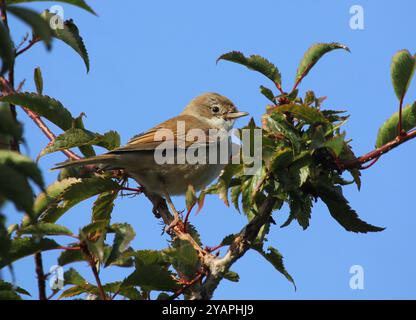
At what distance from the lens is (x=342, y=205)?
11.7 ft

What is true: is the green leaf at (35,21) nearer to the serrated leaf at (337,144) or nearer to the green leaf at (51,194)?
the green leaf at (51,194)

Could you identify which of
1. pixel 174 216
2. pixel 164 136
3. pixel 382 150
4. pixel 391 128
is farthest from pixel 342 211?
pixel 164 136

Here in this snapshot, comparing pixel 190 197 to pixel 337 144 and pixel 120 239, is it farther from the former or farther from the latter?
pixel 337 144

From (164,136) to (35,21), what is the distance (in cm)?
400

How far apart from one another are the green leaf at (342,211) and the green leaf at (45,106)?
74.2 inches

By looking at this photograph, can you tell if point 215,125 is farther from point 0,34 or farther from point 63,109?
point 0,34

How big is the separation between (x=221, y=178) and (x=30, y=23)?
1827 millimetres

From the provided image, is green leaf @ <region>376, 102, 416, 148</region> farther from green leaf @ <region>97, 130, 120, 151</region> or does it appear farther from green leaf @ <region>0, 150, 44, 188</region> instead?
green leaf @ <region>0, 150, 44, 188</region>

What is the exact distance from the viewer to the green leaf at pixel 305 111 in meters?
3.32

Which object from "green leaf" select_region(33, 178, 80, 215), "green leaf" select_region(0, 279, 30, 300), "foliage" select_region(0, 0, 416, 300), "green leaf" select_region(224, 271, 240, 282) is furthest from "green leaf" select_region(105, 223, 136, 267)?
"green leaf" select_region(224, 271, 240, 282)

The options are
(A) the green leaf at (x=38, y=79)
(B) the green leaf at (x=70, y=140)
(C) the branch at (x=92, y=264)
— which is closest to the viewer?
(C) the branch at (x=92, y=264)

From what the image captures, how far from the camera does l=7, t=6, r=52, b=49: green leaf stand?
177 centimetres

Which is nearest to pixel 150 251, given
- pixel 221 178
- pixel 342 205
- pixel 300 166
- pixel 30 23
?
pixel 221 178

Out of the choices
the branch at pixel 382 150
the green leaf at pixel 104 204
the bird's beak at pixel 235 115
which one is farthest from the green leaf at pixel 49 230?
the bird's beak at pixel 235 115
